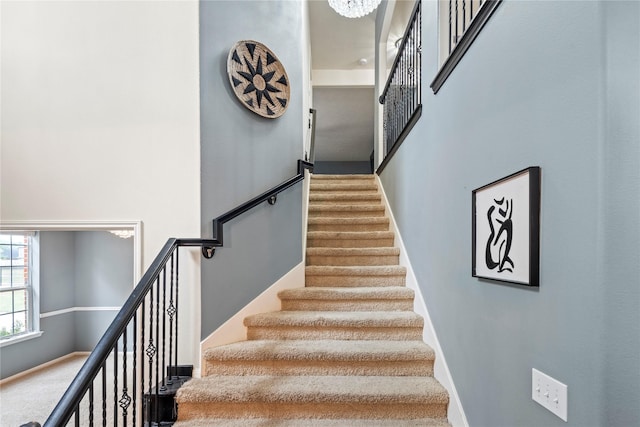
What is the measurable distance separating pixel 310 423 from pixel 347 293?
99 cm

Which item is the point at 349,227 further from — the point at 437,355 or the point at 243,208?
the point at 437,355

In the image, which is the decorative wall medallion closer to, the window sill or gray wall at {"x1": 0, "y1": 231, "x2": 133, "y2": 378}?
gray wall at {"x1": 0, "y1": 231, "x2": 133, "y2": 378}

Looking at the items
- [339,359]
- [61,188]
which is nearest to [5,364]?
[61,188]

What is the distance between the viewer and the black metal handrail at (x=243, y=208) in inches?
86.7

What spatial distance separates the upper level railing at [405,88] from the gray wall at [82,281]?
13.4 ft

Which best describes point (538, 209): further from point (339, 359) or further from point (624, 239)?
point (339, 359)

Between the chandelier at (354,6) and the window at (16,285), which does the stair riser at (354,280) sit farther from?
the window at (16,285)

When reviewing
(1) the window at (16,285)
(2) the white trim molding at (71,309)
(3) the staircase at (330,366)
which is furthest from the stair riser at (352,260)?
(1) the window at (16,285)

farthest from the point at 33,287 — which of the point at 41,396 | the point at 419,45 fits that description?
the point at 419,45

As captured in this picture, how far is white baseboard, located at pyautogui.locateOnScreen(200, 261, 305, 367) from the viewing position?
2236mm

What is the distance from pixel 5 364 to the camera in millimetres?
3803

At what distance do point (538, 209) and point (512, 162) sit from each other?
0.79 ft

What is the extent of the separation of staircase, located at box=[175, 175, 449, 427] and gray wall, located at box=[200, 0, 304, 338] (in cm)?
29

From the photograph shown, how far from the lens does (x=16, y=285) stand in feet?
13.8
